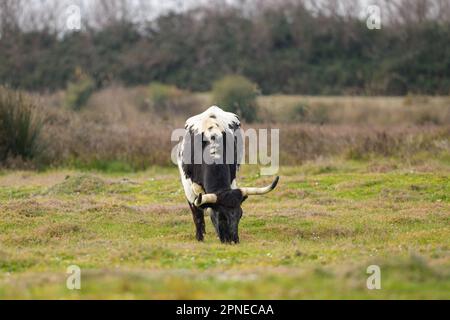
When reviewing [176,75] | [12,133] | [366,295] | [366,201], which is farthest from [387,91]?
[366,295]

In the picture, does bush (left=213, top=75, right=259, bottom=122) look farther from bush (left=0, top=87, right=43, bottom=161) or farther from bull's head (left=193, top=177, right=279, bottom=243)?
bull's head (left=193, top=177, right=279, bottom=243)

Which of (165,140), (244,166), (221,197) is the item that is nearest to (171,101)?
(165,140)

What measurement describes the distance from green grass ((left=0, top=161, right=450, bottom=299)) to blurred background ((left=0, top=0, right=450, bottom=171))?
3431mm

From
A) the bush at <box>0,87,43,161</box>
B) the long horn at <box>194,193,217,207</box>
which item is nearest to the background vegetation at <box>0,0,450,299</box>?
the bush at <box>0,87,43,161</box>

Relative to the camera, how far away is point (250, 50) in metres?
59.0

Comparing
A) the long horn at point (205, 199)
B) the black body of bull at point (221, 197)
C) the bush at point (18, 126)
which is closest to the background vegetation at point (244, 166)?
the bush at point (18, 126)

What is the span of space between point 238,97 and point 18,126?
12476mm

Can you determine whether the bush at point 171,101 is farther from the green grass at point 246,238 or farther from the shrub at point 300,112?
the green grass at point 246,238

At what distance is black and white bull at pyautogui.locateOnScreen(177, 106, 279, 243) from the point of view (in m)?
14.9

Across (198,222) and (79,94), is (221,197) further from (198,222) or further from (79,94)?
(79,94)

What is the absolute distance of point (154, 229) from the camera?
16.9 meters

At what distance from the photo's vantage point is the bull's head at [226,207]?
48.5 ft

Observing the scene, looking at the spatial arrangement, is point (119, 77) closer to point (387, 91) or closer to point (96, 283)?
point (387, 91)

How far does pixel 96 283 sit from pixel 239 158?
6927 millimetres
